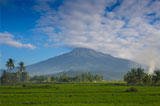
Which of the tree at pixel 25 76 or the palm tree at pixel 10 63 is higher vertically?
the palm tree at pixel 10 63

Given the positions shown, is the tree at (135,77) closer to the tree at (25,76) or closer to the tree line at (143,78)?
the tree line at (143,78)

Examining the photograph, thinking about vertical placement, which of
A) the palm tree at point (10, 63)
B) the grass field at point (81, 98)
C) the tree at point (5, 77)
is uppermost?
the palm tree at point (10, 63)

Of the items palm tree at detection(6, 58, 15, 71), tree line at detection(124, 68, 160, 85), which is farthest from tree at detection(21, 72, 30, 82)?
tree line at detection(124, 68, 160, 85)

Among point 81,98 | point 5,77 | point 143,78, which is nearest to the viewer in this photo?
point 81,98

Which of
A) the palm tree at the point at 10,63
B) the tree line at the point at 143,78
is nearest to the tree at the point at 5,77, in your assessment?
the palm tree at the point at 10,63

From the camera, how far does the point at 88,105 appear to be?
21.2 meters

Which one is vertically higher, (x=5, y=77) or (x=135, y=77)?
(x=5, y=77)

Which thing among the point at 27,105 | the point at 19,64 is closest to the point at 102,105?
the point at 27,105

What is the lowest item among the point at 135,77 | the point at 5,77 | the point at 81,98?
the point at 81,98

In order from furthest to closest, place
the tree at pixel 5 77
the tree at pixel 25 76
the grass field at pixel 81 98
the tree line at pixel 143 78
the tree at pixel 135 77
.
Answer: the tree at pixel 25 76 < the tree at pixel 5 77 < the tree at pixel 135 77 < the tree line at pixel 143 78 < the grass field at pixel 81 98

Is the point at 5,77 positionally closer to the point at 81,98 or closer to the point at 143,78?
the point at 143,78

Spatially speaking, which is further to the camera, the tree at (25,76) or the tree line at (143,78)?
the tree at (25,76)

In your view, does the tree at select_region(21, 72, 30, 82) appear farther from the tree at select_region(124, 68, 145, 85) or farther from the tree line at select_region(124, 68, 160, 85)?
the tree line at select_region(124, 68, 160, 85)

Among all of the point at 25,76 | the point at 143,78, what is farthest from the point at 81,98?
the point at 25,76
